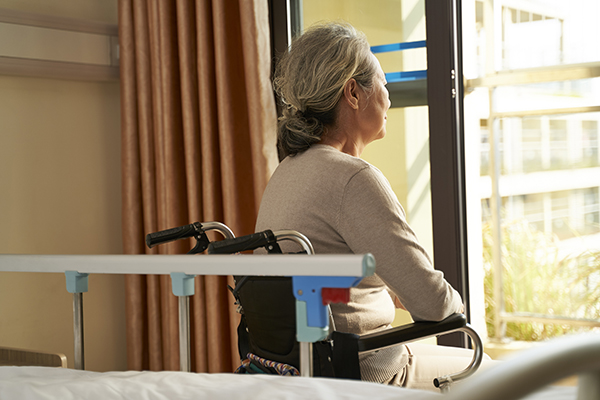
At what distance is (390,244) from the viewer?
45.7 inches

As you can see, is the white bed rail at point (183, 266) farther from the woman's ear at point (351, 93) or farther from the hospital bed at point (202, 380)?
the woman's ear at point (351, 93)

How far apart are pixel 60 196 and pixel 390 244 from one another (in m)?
1.75

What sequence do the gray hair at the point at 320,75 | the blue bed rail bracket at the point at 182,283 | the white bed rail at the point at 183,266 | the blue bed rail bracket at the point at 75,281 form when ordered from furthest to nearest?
the gray hair at the point at 320,75, the blue bed rail bracket at the point at 75,281, the blue bed rail bracket at the point at 182,283, the white bed rail at the point at 183,266

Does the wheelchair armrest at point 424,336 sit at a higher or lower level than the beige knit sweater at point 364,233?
lower

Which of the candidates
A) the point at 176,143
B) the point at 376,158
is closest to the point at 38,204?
the point at 176,143

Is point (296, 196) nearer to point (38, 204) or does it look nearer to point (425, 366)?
point (425, 366)

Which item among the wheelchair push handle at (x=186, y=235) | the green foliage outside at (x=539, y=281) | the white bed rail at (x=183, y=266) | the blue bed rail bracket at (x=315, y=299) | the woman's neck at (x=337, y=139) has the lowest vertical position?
the green foliage outside at (x=539, y=281)

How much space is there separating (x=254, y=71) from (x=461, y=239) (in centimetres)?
96

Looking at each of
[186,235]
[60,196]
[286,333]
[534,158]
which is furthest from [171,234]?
[534,158]

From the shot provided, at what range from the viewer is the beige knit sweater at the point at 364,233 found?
1.17 m

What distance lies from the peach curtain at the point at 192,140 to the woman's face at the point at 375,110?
712 mm

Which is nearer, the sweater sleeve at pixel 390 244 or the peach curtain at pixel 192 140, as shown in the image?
the sweater sleeve at pixel 390 244

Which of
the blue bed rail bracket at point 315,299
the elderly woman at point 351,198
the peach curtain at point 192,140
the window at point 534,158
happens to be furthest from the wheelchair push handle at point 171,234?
the window at point 534,158

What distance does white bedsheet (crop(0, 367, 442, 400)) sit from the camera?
2.50 ft
